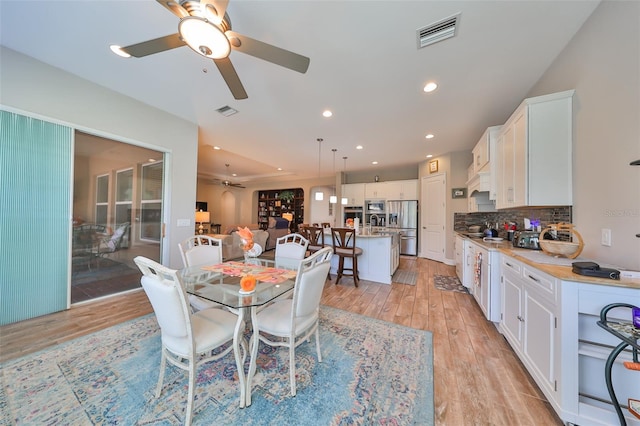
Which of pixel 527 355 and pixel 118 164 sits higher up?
pixel 118 164

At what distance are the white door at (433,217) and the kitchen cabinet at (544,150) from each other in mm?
3320

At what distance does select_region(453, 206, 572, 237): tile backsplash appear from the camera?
2266 millimetres

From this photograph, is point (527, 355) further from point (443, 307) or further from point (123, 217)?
point (123, 217)

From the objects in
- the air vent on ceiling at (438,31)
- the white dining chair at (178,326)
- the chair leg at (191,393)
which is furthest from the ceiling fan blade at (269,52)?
the chair leg at (191,393)

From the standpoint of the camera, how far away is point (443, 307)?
2.83 m

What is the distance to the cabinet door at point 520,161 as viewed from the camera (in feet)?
7.14

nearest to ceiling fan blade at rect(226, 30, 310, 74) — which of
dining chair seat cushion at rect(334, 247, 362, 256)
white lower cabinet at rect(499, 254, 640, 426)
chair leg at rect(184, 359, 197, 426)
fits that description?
chair leg at rect(184, 359, 197, 426)

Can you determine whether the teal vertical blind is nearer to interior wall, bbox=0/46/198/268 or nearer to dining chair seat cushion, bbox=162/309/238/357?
interior wall, bbox=0/46/198/268

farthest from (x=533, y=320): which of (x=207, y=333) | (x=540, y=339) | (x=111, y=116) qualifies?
(x=111, y=116)

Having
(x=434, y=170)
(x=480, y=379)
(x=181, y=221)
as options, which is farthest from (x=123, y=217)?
(x=434, y=170)

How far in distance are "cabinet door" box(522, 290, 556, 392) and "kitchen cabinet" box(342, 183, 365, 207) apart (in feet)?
18.4

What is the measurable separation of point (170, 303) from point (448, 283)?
4203 millimetres

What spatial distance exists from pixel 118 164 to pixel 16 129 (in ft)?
2.84

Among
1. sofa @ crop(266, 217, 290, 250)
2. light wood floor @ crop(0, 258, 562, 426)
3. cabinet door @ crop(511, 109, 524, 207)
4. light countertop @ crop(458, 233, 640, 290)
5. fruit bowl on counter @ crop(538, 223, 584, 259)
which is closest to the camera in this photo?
light countertop @ crop(458, 233, 640, 290)
